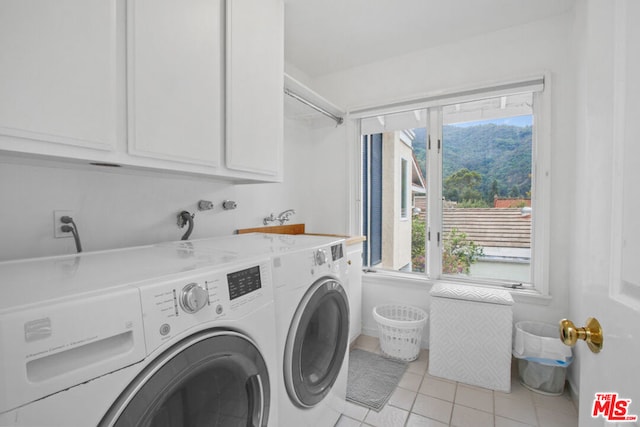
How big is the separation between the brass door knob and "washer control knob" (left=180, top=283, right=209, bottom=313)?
83 cm

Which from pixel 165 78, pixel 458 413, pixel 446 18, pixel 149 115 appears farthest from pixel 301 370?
pixel 446 18

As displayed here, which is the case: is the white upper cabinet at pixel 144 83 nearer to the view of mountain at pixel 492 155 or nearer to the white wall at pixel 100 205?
the white wall at pixel 100 205

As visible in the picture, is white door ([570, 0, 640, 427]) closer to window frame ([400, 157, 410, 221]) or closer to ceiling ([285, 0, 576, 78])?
ceiling ([285, 0, 576, 78])

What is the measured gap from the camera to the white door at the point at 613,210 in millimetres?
467

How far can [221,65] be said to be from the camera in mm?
1466

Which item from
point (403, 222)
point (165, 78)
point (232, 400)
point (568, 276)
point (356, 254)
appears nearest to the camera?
point (232, 400)

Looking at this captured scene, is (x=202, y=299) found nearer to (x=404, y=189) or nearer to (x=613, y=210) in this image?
(x=613, y=210)

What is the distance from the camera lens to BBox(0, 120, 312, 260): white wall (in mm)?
1107

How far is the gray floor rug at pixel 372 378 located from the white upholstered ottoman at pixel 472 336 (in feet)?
0.97

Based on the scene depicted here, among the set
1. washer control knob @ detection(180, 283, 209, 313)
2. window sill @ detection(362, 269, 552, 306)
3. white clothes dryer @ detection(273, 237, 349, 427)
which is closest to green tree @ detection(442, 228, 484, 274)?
window sill @ detection(362, 269, 552, 306)

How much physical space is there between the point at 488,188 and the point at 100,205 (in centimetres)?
265

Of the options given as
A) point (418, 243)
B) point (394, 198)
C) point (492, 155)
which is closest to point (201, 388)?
point (418, 243)

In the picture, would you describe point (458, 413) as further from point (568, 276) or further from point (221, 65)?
point (221, 65)

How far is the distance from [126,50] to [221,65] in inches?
18.8
